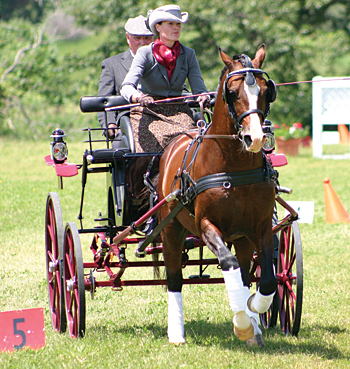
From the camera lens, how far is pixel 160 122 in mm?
5035

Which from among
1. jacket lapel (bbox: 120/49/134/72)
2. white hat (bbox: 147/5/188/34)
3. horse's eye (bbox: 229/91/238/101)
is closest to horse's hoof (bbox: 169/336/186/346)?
horse's eye (bbox: 229/91/238/101)

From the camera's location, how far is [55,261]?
525cm

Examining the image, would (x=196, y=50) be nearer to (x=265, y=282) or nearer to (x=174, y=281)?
(x=174, y=281)

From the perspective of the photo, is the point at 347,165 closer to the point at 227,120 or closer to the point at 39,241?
the point at 39,241

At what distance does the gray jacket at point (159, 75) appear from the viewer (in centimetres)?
493

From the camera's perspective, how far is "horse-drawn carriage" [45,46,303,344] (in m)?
3.89

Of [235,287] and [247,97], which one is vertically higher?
[247,97]

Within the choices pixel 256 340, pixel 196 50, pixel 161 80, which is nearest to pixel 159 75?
pixel 161 80

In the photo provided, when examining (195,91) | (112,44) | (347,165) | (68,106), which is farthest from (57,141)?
(68,106)

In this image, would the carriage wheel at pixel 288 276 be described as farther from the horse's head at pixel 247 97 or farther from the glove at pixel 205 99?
the horse's head at pixel 247 97

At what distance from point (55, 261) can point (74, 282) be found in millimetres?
633

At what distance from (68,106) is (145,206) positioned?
22111 millimetres

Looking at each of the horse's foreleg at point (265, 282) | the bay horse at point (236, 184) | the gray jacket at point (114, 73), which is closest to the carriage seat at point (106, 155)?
the bay horse at point (236, 184)

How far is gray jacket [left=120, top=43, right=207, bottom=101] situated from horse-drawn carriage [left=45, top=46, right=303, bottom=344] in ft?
0.76
